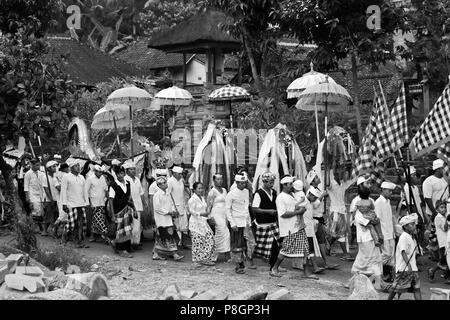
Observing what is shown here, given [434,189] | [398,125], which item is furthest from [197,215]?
[434,189]

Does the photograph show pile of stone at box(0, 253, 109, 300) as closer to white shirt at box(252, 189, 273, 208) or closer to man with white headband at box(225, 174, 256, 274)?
man with white headband at box(225, 174, 256, 274)

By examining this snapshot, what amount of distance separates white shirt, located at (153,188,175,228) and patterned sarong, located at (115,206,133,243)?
73 cm

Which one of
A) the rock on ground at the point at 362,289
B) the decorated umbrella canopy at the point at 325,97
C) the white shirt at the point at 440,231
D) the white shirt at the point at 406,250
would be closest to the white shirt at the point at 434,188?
the white shirt at the point at 440,231

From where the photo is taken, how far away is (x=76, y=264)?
13656 millimetres

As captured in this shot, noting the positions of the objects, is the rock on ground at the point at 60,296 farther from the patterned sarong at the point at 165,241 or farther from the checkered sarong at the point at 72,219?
the checkered sarong at the point at 72,219

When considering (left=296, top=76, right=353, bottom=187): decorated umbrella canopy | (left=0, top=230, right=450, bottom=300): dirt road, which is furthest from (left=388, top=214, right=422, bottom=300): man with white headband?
(left=296, top=76, right=353, bottom=187): decorated umbrella canopy

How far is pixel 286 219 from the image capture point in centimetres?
1355

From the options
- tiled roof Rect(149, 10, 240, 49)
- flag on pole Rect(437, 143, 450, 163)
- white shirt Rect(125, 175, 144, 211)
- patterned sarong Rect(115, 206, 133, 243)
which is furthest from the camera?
tiled roof Rect(149, 10, 240, 49)

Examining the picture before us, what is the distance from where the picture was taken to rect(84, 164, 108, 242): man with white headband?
16.9m

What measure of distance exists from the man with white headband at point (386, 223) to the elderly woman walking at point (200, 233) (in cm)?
302

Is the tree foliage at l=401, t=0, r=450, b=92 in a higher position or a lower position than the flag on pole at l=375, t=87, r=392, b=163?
higher

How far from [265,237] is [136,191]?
3.32 m

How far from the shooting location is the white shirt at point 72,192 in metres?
16.7

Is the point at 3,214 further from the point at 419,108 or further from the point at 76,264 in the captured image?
the point at 419,108
